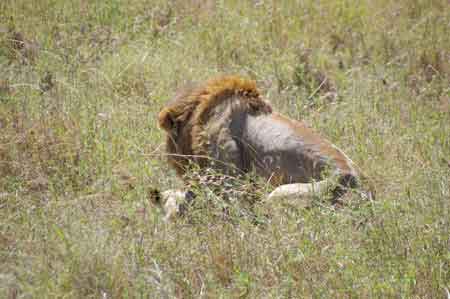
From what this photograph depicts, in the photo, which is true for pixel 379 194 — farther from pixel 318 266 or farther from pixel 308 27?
pixel 308 27

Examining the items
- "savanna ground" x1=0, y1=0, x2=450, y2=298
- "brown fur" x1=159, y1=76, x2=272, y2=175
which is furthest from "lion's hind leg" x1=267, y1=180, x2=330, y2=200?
"brown fur" x1=159, y1=76, x2=272, y2=175

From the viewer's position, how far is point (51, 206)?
4.96 m

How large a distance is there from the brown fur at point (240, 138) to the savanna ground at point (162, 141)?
11.9 inches

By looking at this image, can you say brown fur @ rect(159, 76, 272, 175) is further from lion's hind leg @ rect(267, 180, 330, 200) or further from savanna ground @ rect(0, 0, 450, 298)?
lion's hind leg @ rect(267, 180, 330, 200)

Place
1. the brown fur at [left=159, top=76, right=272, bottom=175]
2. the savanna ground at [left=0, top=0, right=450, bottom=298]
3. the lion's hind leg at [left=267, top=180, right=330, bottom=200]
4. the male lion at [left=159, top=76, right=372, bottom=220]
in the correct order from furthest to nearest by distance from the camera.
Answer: the brown fur at [left=159, top=76, right=272, bottom=175] < the male lion at [left=159, top=76, right=372, bottom=220] < the lion's hind leg at [left=267, top=180, right=330, bottom=200] < the savanna ground at [left=0, top=0, right=450, bottom=298]

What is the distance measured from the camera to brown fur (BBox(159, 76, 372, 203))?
18.4ft

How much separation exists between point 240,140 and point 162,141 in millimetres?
896

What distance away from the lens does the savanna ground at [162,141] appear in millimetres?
4242

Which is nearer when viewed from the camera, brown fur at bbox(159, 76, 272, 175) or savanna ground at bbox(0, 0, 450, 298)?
savanna ground at bbox(0, 0, 450, 298)

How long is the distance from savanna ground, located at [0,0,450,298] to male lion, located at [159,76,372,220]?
26cm

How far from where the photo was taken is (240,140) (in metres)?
5.97

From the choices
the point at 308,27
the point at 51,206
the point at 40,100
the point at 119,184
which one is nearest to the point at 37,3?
the point at 40,100

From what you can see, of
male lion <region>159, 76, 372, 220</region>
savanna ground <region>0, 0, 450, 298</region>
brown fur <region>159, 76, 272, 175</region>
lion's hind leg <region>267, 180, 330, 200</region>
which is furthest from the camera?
brown fur <region>159, 76, 272, 175</region>

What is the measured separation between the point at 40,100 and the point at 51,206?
190cm
